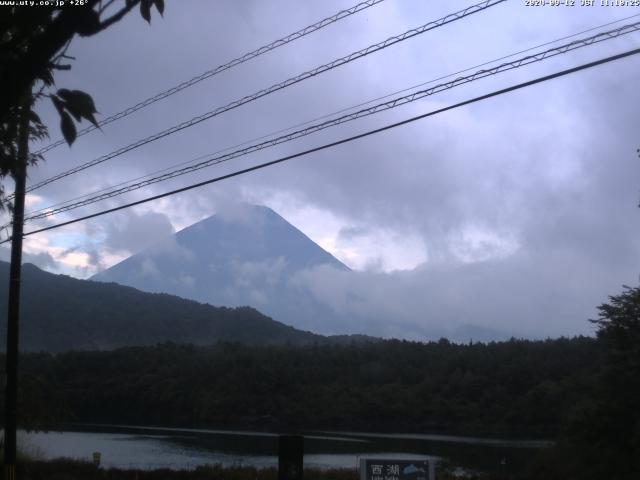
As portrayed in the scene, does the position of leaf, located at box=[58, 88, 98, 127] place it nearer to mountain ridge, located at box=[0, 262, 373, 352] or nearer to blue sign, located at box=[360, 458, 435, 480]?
blue sign, located at box=[360, 458, 435, 480]

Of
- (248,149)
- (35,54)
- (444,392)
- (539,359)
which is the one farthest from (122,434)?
(35,54)

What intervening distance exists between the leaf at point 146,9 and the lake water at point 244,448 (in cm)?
2533

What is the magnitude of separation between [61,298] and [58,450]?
92027mm

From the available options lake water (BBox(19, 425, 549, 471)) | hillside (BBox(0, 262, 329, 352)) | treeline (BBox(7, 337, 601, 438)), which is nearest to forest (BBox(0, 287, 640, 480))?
treeline (BBox(7, 337, 601, 438))

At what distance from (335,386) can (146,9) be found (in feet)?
210

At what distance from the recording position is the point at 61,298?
Result: 125312 mm

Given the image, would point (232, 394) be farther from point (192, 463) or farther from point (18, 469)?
point (18, 469)

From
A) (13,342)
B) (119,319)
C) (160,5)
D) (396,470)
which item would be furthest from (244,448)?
(119,319)

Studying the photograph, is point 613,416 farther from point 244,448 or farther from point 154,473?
point 244,448

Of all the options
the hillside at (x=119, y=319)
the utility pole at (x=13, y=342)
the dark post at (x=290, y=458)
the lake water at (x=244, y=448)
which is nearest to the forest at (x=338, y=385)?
the lake water at (x=244, y=448)

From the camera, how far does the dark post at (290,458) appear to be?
11.2 metres

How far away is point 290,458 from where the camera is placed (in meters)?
11.2

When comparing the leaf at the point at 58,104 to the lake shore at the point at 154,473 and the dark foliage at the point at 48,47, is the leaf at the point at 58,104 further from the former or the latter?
the lake shore at the point at 154,473

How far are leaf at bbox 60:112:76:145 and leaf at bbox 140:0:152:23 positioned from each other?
Answer: 80cm
